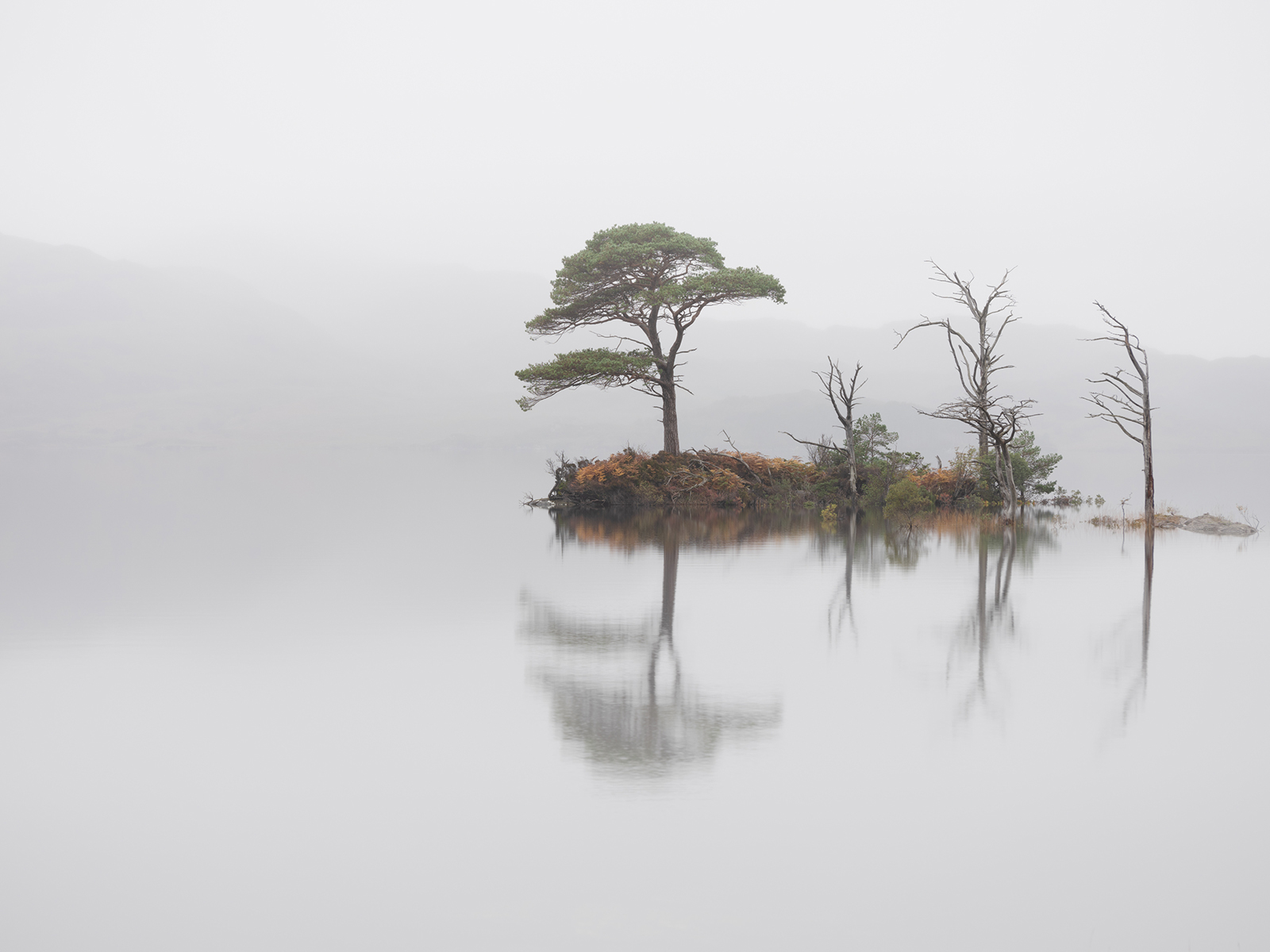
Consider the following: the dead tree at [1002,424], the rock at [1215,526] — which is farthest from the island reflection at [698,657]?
the dead tree at [1002,424]

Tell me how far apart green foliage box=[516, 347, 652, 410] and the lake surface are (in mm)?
18043

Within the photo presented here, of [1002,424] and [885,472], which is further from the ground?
[1002,424]

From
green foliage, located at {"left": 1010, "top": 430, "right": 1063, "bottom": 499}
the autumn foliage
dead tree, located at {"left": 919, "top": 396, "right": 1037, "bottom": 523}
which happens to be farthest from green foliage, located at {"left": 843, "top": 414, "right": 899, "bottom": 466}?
dead tree, located at {"left": 919, "top": 396, "right": 1037, "bottom": 523}

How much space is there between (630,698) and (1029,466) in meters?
30.6

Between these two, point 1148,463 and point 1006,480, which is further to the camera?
point 1006,480

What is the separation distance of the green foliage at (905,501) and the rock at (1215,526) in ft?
20.8

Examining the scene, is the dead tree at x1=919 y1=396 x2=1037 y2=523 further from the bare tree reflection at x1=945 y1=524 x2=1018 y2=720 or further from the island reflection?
the bare tree reflection at x1=945 y1=524 x2=1018 y2=720

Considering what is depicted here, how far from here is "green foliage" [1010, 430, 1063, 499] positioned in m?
34.5

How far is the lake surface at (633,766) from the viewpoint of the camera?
14.7 feet

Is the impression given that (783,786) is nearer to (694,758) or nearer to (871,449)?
(694,758)

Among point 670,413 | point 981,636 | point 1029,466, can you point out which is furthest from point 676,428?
point 981,636

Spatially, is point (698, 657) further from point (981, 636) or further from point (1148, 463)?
point (1148, 463)

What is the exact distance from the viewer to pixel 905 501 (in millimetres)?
29547

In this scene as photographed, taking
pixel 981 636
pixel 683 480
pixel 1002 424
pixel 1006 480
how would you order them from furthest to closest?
pixel 683 480 → pixel 1002 424 → pixel 1006 480 → pixel 981 636
